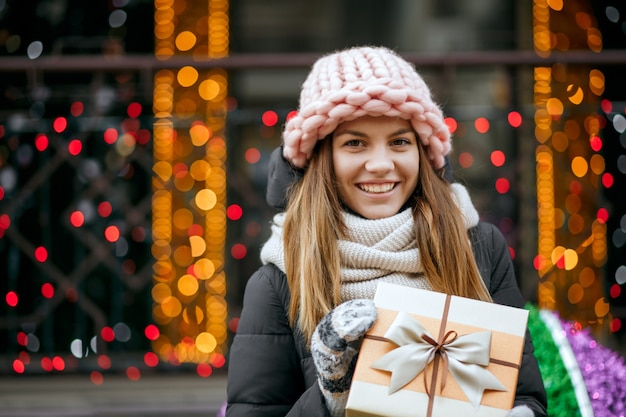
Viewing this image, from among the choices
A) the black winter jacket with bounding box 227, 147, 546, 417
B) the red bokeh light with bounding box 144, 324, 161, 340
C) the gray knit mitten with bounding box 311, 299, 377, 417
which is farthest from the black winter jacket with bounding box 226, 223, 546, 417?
the red bokeh light with bounding box 144, 324, 161, 340

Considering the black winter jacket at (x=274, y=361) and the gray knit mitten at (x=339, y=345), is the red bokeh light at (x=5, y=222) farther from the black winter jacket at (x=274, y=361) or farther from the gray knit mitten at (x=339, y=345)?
the gray knit mitten at (x=339, y=345)

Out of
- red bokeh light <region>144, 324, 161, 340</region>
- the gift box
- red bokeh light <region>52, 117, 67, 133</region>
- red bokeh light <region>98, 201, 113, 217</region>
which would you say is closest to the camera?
the gift box

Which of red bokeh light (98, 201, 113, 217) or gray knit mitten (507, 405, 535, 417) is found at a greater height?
gray knit mitten (507, 405, 535, 417)

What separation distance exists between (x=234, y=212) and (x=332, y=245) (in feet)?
9.75

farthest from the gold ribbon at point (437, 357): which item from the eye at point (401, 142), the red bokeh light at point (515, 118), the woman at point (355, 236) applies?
the red bokeh light at point (515, 118)

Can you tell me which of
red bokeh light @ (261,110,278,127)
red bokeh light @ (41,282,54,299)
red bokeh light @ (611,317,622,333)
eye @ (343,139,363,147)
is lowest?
red bokeh light @ (611,317,622,333)

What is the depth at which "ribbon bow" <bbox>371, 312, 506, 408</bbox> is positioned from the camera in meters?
1.50

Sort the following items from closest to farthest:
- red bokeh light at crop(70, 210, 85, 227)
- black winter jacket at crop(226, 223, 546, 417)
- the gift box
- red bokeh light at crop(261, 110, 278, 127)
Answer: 1. the gift box
2. black winter jacket at crop(226, 223, 546, 417)
3. red bokeh light at crop(261, 110, 278, 127)
4. red bokeh light at crop(70, 210, 85, 227)

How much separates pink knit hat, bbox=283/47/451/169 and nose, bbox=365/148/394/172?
95mm

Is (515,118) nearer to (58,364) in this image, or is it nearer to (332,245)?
(332,245)

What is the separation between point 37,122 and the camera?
425cm

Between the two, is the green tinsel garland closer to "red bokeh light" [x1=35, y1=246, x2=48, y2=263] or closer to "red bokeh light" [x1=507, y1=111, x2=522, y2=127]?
"red bokeh light" [x1=507, y1=111, x2=522, y2=127]

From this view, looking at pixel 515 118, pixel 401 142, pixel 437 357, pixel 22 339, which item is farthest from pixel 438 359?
pixel 22 339

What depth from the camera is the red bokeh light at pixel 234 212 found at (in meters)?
4.76
